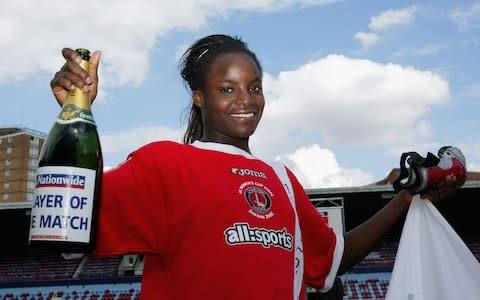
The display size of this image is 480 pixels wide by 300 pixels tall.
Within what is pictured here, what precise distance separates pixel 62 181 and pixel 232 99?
69 centimetres

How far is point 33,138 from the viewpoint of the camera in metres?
78.9

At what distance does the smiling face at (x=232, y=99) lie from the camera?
6.12ft

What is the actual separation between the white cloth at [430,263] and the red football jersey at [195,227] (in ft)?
2.10

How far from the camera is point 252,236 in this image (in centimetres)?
158

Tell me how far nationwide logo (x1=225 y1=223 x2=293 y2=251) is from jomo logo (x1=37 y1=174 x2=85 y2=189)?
44cm

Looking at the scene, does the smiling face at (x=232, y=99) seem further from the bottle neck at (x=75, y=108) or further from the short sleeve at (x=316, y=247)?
the bottle neck at (x=75, y=108)

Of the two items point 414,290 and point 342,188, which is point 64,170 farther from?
point 342,188

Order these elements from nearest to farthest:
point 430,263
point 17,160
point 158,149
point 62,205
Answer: point 62,205, point 158,149, point 430,263, point 17,160

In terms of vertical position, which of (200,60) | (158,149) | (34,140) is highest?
(34,140)

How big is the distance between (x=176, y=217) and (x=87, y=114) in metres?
0.39

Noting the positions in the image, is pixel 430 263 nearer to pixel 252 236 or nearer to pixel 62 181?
pixel 252 236

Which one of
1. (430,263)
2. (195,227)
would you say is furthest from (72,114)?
(430,263)

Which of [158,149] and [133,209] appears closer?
[133,209]

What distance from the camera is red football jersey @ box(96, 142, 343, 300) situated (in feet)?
4.99
